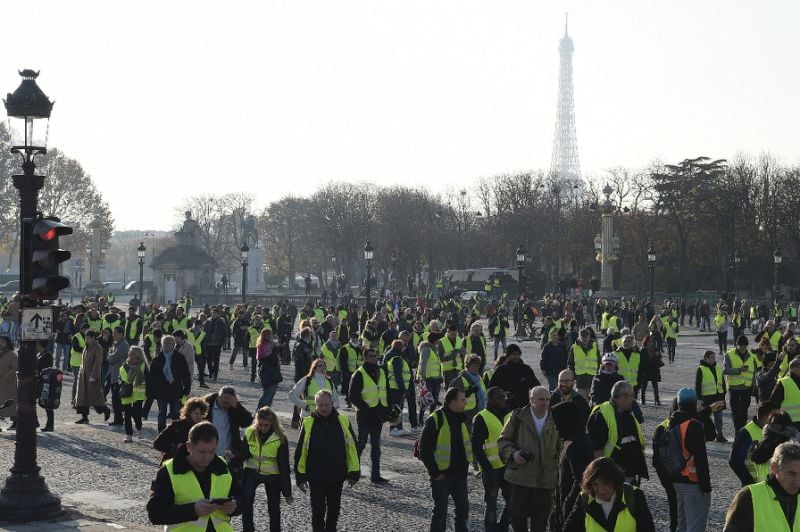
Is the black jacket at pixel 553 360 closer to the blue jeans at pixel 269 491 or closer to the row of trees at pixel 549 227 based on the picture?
the blue jeans at pixel 269 491

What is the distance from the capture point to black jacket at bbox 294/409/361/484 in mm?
10055

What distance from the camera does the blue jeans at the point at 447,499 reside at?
1022 cm

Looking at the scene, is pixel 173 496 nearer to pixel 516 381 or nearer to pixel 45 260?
pixel 45 260

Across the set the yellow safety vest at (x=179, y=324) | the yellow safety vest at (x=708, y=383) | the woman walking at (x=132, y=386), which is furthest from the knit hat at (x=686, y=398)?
the yellow safety vest at (x=179, y=324)

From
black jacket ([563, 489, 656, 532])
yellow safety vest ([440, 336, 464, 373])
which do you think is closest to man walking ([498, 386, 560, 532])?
black jacket ([563, 489, 656, 532])

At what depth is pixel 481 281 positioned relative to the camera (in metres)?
87.0

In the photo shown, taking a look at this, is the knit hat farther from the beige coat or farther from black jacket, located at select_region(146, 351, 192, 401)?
black jacket, located at select_region(146, 351, 192, 401)

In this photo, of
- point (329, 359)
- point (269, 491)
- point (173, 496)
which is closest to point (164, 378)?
point (329, 359)

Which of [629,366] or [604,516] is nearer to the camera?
[604,516]

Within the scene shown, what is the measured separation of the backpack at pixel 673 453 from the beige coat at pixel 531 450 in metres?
0.95

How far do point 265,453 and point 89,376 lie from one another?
964 centimetres

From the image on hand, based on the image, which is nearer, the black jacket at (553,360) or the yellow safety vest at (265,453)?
the yellow safety vest at (265,453)

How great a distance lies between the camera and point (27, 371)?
12.0m

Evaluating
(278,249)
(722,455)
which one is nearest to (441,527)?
(722,455)
